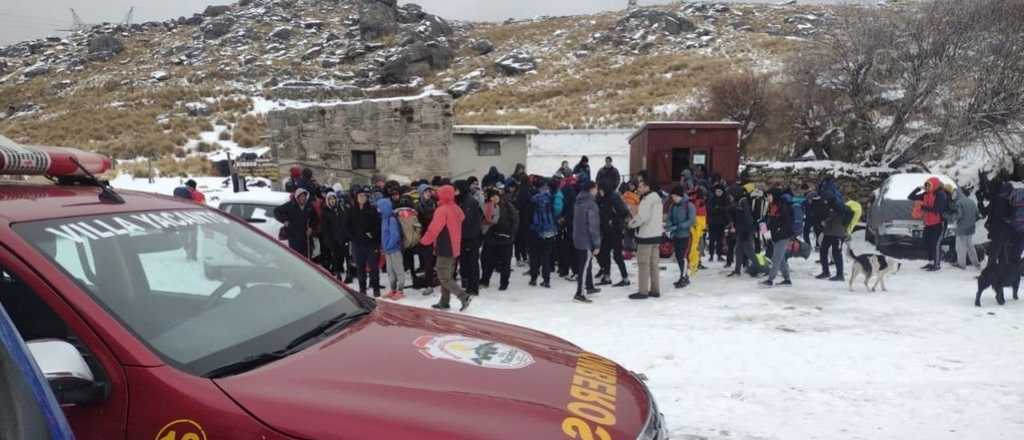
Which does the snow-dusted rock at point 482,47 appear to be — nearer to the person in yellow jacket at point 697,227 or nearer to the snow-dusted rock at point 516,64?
the snow-dusted rock at point 516,64

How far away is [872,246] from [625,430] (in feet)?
43.8

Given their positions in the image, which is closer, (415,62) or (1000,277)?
(1000,277)

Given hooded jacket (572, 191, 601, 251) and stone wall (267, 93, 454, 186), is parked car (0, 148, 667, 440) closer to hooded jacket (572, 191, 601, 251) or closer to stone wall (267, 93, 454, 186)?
hooded jacket (572, 191, 601, 251)

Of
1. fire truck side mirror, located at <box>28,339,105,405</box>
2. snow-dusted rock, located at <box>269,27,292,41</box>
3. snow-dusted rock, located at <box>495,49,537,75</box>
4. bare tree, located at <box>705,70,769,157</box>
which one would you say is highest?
snow-dusted rock, located at <box>269,27,292,41</box>

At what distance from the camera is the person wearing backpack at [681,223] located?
365 inches

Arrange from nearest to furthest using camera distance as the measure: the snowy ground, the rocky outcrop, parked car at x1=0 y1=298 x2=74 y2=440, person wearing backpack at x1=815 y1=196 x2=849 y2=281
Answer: parked car at x1=0 y1=298 x2=74 y2=440
the snowy ground
person wearing backpack at x1=815 y1=196 x2=849 y2=281
the rocky outcrop

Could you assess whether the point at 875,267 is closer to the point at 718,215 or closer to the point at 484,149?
the point at 718,215

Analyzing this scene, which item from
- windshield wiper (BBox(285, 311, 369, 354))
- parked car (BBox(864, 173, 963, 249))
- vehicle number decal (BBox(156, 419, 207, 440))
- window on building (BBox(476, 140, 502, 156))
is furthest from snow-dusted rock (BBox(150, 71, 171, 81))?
vehicle number decal (BBox(156, 419, 207, 440))

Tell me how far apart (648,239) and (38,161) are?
23.6 ft

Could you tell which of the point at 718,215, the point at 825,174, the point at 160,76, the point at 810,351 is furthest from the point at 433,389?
the point at 160,76

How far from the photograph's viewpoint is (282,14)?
74.8m

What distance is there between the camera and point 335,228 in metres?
9.38

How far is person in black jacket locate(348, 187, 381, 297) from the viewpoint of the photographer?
8789mm

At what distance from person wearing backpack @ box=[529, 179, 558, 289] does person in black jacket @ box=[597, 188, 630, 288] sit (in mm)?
770
